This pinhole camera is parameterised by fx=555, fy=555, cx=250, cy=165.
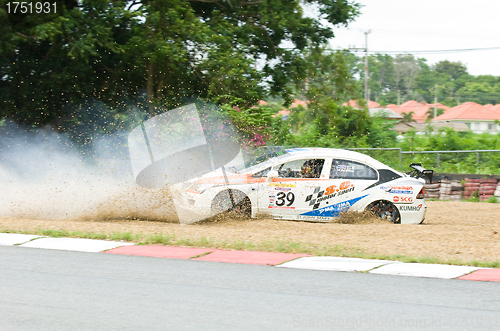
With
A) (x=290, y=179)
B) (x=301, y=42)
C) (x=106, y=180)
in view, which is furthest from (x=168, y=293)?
(x=301, y=42)

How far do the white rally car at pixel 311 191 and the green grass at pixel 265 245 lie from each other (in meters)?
2.16

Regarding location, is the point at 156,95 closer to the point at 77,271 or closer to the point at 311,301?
the point at 77,271

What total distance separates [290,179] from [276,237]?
7.42ft

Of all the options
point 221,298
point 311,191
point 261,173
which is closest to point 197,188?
point 261,173

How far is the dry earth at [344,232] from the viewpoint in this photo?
9016mm

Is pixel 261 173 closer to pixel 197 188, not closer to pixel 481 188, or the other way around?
pixel 197 188

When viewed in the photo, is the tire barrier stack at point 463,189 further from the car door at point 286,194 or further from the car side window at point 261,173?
the car side window at point 261,173

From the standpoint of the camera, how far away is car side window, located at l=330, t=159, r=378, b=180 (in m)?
11.9

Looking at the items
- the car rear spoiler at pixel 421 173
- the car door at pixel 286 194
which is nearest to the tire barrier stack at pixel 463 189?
the car rear spoiler at pixel 421 173

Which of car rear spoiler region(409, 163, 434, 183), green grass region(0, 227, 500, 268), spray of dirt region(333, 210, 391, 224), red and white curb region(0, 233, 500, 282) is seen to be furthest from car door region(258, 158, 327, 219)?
red and white curb region(0, 233, 500, 282)

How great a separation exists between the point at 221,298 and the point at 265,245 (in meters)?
3.11

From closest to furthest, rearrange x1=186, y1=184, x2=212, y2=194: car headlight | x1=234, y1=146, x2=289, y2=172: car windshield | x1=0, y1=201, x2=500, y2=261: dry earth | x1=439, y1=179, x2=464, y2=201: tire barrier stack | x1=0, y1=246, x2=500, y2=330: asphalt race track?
x1=0, y1=246, x2=500, y2=330: asphalt race track → x1=0, y1=201, x2=500, y2=261: dry earth → x1=186, y1=184, x2=212, y2=194: car headlight → x1=234, y1=146, x2=289, y2=172: car windshield → x1=439, y1=179, x2=464, y2=201: tire barrier stack

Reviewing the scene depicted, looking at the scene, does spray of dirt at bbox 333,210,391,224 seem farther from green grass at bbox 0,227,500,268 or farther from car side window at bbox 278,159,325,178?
green grass at bbox 0,227,500,268
